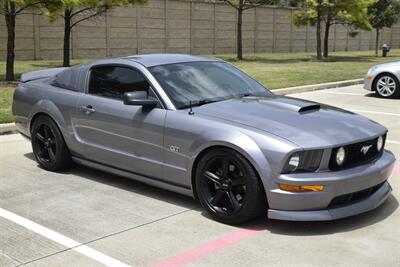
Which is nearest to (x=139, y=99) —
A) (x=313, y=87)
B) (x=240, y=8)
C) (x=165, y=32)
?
(x=313, y=87)

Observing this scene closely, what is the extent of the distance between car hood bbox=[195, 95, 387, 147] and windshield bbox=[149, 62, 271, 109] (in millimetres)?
193

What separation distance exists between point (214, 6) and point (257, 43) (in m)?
5.01

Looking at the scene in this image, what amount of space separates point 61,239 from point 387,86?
36.0 ft

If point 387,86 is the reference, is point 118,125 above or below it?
below

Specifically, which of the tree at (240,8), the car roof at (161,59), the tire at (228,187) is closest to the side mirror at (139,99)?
the car roof at (161,59)

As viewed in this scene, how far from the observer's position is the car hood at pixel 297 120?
14.7 ft

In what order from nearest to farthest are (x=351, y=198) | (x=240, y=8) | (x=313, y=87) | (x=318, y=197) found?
(x=318, y=197)
(x=351, y=198)
(x=313, y=87)
(x=240, y=8)

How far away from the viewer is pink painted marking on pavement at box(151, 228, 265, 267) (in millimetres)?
3953

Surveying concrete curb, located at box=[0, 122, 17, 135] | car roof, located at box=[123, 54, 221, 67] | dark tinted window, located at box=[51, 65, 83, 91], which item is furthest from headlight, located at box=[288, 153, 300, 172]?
concrete curb, located at box=[0, 122, 17, 135]

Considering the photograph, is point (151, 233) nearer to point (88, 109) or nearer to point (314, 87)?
Answer: point (88, 109)

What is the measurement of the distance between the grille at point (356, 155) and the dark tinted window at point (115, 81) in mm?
2030

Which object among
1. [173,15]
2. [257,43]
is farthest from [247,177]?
[257,43]

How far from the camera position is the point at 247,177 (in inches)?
176

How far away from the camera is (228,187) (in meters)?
4.65
